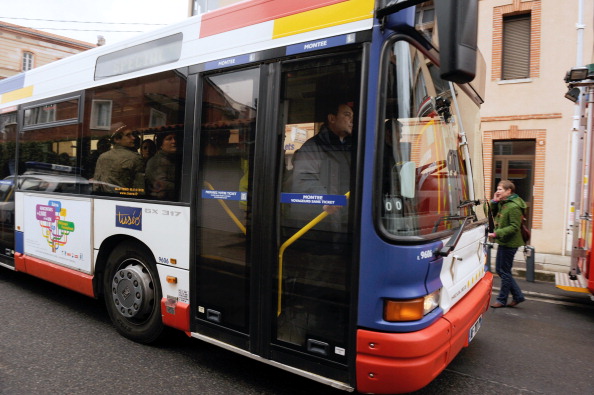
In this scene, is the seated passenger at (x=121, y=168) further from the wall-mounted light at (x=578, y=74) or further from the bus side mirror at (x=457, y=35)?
the wall-mounted light at (x=578, y=74)

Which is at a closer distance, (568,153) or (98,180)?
(98,180)

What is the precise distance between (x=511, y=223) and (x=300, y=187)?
13.7ft

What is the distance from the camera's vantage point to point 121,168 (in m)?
4.07

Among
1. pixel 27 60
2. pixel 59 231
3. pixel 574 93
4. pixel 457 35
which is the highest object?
pixel 27 60

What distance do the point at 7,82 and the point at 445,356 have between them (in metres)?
6.54

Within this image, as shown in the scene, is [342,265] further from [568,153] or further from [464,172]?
[568,153]

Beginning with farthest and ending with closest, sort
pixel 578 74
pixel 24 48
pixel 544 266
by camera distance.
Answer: pixel 24 48, pixel 544 266, pixel 578 74

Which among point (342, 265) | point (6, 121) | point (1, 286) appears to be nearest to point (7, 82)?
point (6, 121)

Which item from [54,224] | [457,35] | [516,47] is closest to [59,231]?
[54,224]

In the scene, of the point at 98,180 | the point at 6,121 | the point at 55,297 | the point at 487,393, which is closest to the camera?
the point at 487,393

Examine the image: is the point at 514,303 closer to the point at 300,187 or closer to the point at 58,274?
the point at 300,187

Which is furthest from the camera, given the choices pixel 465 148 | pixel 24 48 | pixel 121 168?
pixel 24 48

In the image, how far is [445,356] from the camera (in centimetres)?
272

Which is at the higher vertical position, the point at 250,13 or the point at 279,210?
the point at 250,13
